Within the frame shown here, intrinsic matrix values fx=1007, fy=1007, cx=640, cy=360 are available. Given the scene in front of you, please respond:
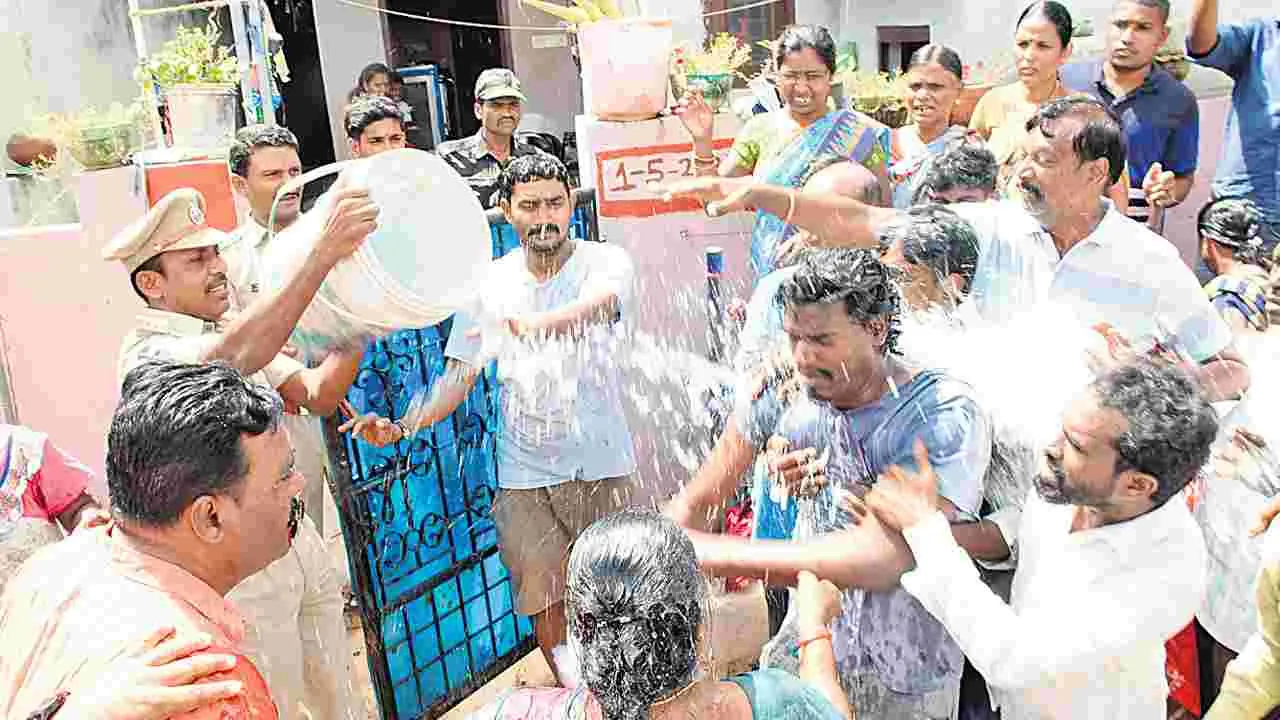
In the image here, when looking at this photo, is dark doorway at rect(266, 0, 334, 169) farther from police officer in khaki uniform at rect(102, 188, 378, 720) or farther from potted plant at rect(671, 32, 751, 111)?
police officer in khaki uniform at rect(102, 188, 378, 720)

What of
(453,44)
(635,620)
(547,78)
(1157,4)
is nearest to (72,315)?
(635,620)

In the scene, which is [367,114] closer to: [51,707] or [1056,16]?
[1056,16]

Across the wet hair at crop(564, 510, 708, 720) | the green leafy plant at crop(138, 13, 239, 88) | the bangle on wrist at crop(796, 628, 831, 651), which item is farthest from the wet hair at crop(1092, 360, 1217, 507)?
the green leafy plant at crop(138, 13, 239, 88)

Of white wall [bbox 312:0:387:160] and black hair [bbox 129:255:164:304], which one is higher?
white wall [bbox 312:0:387:160]

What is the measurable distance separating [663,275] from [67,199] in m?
3.32

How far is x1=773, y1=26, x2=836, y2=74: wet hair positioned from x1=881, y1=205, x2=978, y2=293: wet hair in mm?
1541

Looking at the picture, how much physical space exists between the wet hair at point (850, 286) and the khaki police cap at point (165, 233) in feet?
5.66

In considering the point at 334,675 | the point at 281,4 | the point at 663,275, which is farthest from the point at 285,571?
the point at 281,4

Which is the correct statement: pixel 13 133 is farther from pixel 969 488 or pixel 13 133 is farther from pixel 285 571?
pixel 969 488

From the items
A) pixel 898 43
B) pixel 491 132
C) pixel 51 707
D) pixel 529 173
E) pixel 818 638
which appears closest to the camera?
pixel 51 707

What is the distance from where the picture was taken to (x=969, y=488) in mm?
2340

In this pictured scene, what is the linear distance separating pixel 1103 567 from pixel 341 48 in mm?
10249

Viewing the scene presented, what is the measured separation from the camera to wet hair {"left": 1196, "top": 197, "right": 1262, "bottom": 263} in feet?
12.1

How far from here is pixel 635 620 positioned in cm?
174
